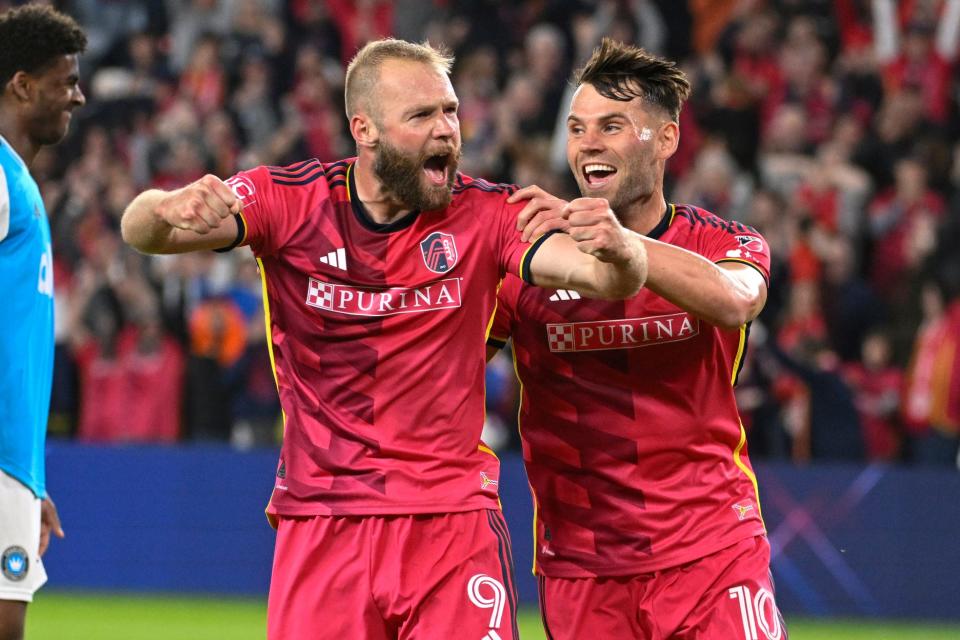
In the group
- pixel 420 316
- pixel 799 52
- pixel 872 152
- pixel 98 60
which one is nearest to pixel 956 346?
pixel 872 152

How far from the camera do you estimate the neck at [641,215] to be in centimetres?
553

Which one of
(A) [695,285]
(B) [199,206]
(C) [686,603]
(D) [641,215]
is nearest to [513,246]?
(A) [695,285]

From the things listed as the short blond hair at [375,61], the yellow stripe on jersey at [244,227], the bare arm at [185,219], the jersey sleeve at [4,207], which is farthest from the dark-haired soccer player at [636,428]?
the jersey sleeve at [4,207]

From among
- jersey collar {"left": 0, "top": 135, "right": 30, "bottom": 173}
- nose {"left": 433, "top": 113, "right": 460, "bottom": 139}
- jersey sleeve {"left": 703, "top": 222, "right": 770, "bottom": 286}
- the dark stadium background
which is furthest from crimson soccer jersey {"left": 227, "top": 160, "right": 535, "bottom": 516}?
the dark stadium background

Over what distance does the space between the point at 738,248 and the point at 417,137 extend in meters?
1.16

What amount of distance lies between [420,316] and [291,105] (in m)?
10.6

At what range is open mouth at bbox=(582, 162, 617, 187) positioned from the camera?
544 cm

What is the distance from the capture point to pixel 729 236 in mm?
5457

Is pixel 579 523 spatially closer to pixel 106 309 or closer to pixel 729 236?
pixel 729 236

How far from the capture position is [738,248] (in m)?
5.38

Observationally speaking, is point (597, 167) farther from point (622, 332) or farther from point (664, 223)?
point (622, 332)

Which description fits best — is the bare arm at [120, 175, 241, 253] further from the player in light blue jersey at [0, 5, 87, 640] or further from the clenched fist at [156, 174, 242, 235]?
the player in light blue jersey at [0, 5, 87, 640]

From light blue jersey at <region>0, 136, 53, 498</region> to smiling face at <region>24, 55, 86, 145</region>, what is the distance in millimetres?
176

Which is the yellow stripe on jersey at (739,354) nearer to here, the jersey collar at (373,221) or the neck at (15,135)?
the jersey collar at (373,221)
